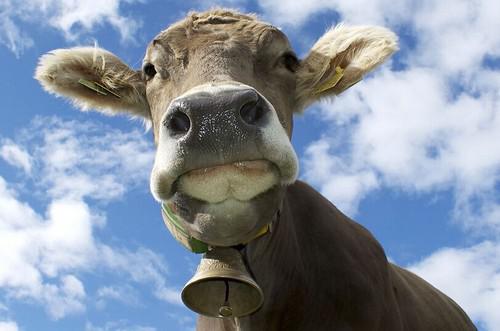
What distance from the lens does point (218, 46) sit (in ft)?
15.5

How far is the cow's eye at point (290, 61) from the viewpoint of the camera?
522 cm

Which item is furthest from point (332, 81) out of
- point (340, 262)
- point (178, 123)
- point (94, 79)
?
point (178, 123)

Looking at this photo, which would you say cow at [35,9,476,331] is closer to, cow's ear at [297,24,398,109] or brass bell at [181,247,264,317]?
cow's ear at [297,24,398,109]

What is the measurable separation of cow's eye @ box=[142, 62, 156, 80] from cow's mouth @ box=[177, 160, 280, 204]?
5.07 feet

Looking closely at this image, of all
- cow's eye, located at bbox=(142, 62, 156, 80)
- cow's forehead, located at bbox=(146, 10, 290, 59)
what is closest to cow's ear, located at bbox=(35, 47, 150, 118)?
cow's eye, located at bbox=(142, 62, 156, 80)

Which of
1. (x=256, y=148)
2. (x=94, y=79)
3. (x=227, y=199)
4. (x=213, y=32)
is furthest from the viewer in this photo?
(x=94, y=79)

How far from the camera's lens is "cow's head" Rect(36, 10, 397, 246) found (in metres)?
3.75

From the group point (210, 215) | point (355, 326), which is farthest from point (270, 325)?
point (210, 215)

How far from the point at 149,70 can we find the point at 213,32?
65 cm

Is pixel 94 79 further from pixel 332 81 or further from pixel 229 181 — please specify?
pixel 229 181

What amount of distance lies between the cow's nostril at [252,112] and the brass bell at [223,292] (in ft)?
3.79

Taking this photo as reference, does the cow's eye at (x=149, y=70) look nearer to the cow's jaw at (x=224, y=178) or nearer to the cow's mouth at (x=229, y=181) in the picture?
the cow's jaw at (x=224, y=178)

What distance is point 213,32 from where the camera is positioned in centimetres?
497

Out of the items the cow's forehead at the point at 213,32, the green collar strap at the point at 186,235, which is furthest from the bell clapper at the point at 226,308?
the cow's forehead at the point at 213,32
